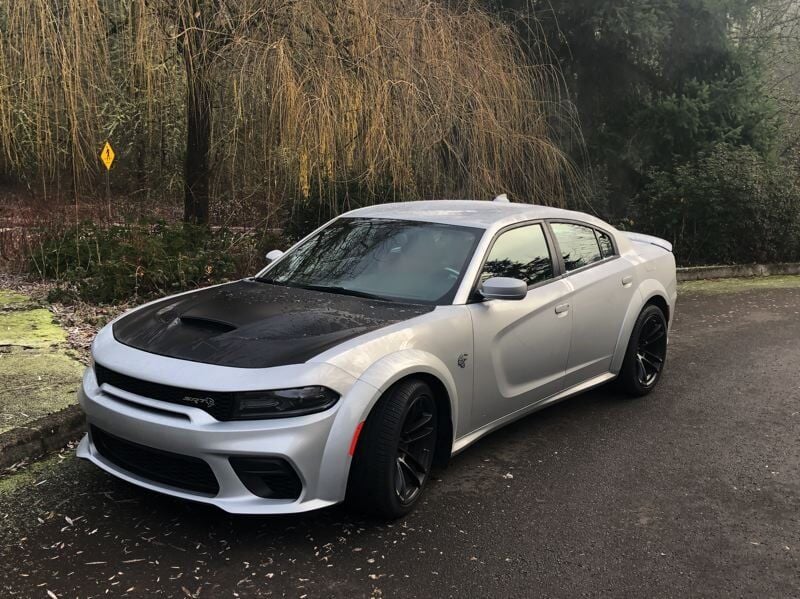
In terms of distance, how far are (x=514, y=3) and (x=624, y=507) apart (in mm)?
9666

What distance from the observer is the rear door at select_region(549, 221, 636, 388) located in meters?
5.04

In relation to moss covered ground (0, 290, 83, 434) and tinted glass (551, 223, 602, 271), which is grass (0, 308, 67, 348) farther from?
tinted glass (551, 223, 602, 271)

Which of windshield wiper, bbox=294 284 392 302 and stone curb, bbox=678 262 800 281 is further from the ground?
windshield wiper, bbox=294 284 392 302

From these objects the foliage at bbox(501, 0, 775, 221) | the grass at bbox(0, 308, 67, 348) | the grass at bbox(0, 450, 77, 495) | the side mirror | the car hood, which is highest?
the foliage at bbox(501, 0, 775, 221)

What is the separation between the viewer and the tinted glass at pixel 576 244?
5.18 meters

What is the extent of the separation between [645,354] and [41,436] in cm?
421

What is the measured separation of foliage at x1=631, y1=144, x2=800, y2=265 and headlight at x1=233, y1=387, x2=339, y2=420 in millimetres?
11037

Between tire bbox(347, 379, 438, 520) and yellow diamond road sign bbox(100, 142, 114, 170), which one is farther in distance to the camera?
yellow diamond road sign bbox(100, 142, 114, 170)

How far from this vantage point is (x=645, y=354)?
588cm

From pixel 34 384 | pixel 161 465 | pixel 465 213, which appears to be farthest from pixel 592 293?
pixel 34 384

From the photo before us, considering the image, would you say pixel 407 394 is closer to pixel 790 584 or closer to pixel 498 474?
pixel 498 474

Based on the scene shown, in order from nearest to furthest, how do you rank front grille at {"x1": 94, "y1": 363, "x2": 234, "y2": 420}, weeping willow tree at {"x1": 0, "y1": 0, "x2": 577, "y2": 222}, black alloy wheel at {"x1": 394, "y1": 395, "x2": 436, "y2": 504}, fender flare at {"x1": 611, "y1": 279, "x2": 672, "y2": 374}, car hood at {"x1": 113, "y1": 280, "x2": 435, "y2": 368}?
front grille at {"x1": 94, "y1": 363, "x2": 234, "y2": 420} < car hood at {"x1": 113, "y1": 280, "x2": 435, "y2": 368} < black alloy wheel at {"x1": 394, "y1": 395, "x2": 436, "y2": 504} < fender flare at {"x1": 611, "y1": 279, "x2": 672, "y2": 374} < weeping willow tree at {"x1": 0, "y1": 0, "x2": 577, "y2": 222}

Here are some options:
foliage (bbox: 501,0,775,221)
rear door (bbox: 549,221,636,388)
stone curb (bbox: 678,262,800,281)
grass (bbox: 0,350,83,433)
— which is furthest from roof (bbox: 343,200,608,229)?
stone curb (bbox: 678,262,800,281)

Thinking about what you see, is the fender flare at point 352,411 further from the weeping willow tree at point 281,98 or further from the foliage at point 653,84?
the foliage at point 653,84
